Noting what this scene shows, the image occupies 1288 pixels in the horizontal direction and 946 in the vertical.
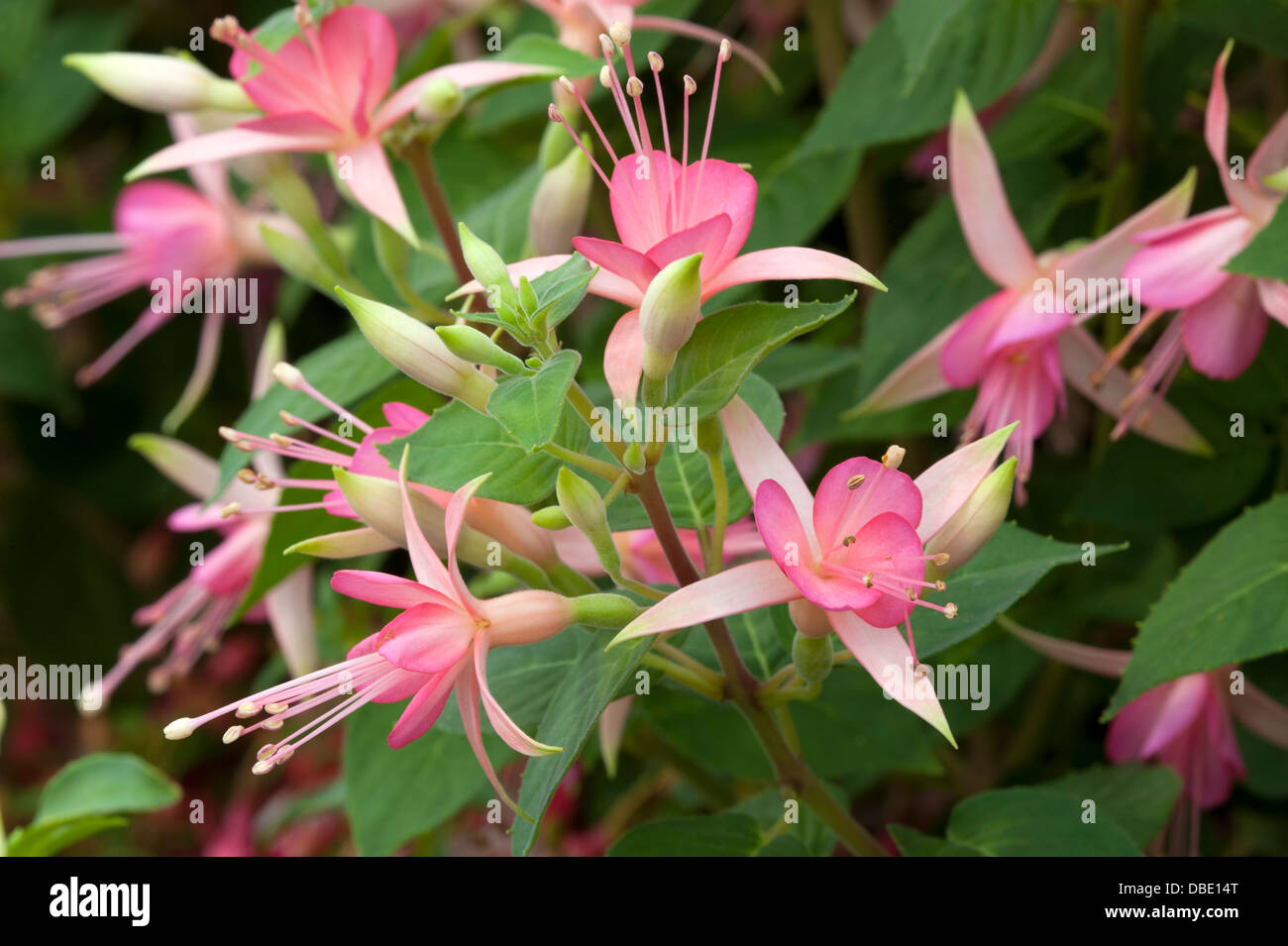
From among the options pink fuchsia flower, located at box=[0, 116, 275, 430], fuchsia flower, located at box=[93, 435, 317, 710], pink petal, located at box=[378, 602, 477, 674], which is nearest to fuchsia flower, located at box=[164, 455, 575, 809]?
pink petal, located at box=[378, 602, 477, 674]

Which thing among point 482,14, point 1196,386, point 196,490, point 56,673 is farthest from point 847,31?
point 56,673

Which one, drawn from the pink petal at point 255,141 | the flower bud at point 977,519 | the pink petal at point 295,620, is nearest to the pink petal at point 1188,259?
the flower bud at point 977,519

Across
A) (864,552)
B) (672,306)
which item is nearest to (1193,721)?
(864,552)

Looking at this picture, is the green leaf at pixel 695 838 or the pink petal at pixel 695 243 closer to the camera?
the pink petal at pixel 695 243

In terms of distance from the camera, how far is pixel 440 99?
0.67 m

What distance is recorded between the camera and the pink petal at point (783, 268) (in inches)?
19.3

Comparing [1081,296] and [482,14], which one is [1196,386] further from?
[482,14]

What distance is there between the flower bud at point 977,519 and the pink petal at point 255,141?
1.37ft

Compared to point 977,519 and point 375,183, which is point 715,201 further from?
point 375,183

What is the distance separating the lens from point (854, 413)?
736mm

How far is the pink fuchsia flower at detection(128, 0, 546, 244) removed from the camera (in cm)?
68

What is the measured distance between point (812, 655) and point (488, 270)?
21 cm

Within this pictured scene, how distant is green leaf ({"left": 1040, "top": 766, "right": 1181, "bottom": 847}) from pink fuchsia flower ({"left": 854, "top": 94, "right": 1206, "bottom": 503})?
0.59 ft

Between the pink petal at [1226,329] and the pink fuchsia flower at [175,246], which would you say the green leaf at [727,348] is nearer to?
the pink petal at [1226,329]
